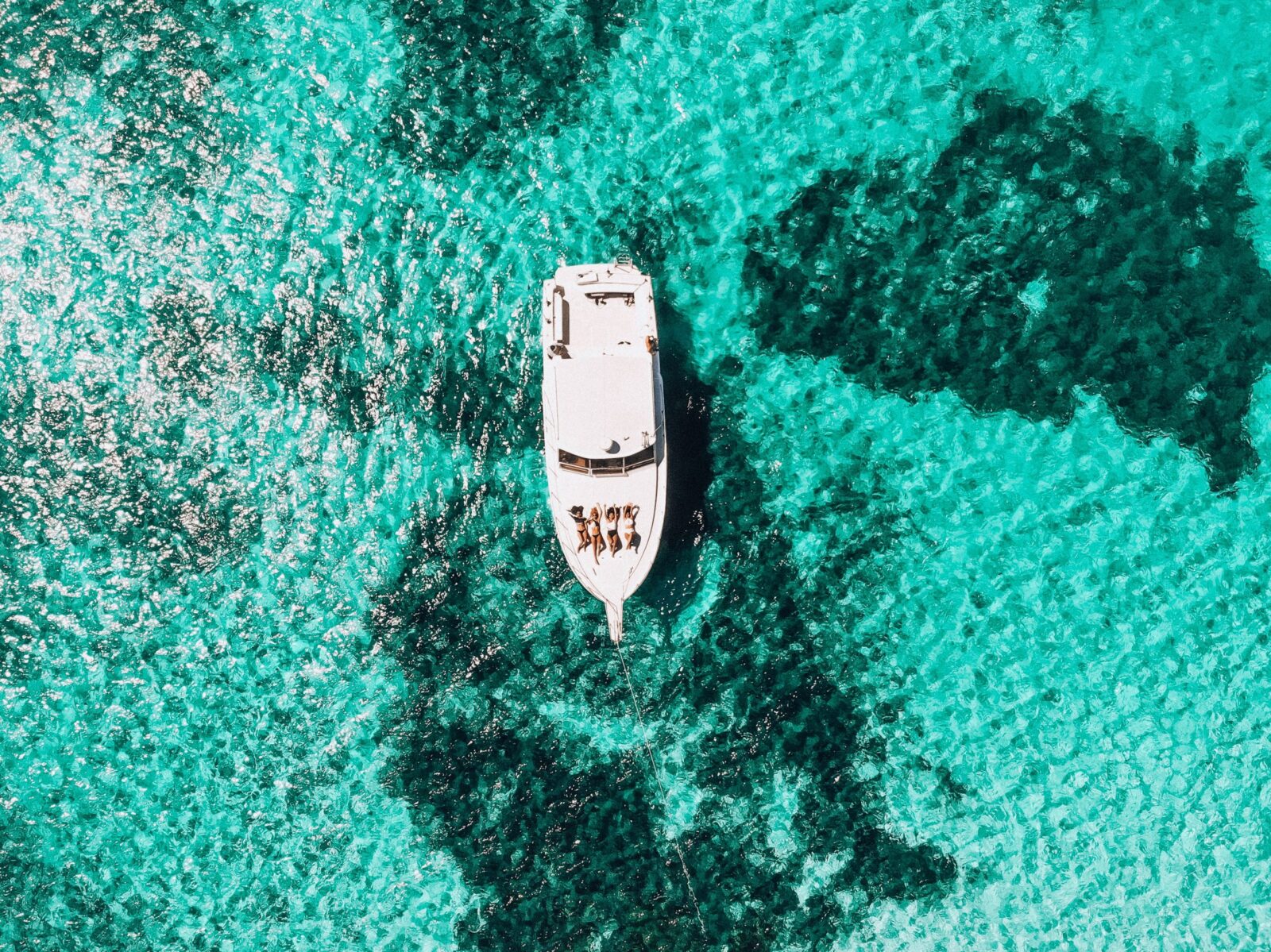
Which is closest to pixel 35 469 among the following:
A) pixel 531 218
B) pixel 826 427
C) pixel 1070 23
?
pixel 531 218

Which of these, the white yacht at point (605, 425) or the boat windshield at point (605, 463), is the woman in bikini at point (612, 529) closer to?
the white yacht at point (605, 425)

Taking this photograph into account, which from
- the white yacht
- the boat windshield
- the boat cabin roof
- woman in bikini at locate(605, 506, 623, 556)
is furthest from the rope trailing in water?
the boat cabin roof

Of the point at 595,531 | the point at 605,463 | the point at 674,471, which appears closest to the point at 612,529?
the point at 595,531

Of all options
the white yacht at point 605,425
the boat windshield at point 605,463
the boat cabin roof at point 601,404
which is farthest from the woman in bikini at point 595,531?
the boat cabin roof at point 601,404

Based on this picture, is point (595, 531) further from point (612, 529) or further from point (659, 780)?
point (659, 780)

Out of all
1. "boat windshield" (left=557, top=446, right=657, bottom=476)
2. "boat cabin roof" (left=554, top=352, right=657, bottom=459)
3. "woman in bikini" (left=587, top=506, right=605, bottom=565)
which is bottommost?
"woman in bikini" (left=587, top=506, right=605, bottom=565)

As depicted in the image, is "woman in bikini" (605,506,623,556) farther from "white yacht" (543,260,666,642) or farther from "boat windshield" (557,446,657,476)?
"boat windshield" (557,446,657,476)
